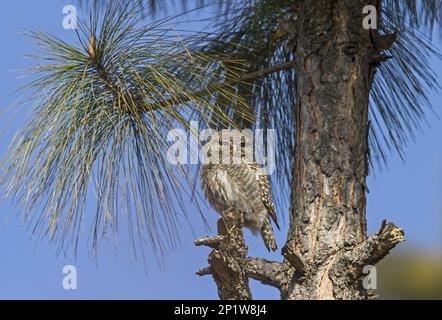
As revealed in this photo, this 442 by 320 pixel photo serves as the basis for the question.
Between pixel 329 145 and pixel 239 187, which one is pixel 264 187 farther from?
pixel 329 145

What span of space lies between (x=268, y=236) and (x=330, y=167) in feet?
6.25

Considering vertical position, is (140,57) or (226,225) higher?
(140,57)

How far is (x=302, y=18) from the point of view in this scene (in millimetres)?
3789

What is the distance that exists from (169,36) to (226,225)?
2.54ft

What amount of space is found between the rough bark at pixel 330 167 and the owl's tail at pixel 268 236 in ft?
5.70

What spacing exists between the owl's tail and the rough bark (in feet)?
5.70

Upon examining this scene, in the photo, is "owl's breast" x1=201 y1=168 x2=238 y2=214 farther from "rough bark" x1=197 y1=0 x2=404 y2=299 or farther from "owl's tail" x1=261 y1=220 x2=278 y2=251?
"rough bark" x1=197 y1=0 x2=404 y2=299

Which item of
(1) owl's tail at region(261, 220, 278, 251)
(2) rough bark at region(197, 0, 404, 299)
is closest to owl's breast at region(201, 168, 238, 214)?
(1) owl's tail at region(261, 220, 278, 251)

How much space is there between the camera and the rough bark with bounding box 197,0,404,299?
3361mm

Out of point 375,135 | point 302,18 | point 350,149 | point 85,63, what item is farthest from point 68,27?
point 375,135

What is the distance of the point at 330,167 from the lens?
351cm

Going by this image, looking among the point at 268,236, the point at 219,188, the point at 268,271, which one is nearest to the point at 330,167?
the point at 268,271

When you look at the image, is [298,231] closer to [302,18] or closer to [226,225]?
[226,225]

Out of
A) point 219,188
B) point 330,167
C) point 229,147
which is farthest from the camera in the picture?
point 219,188
